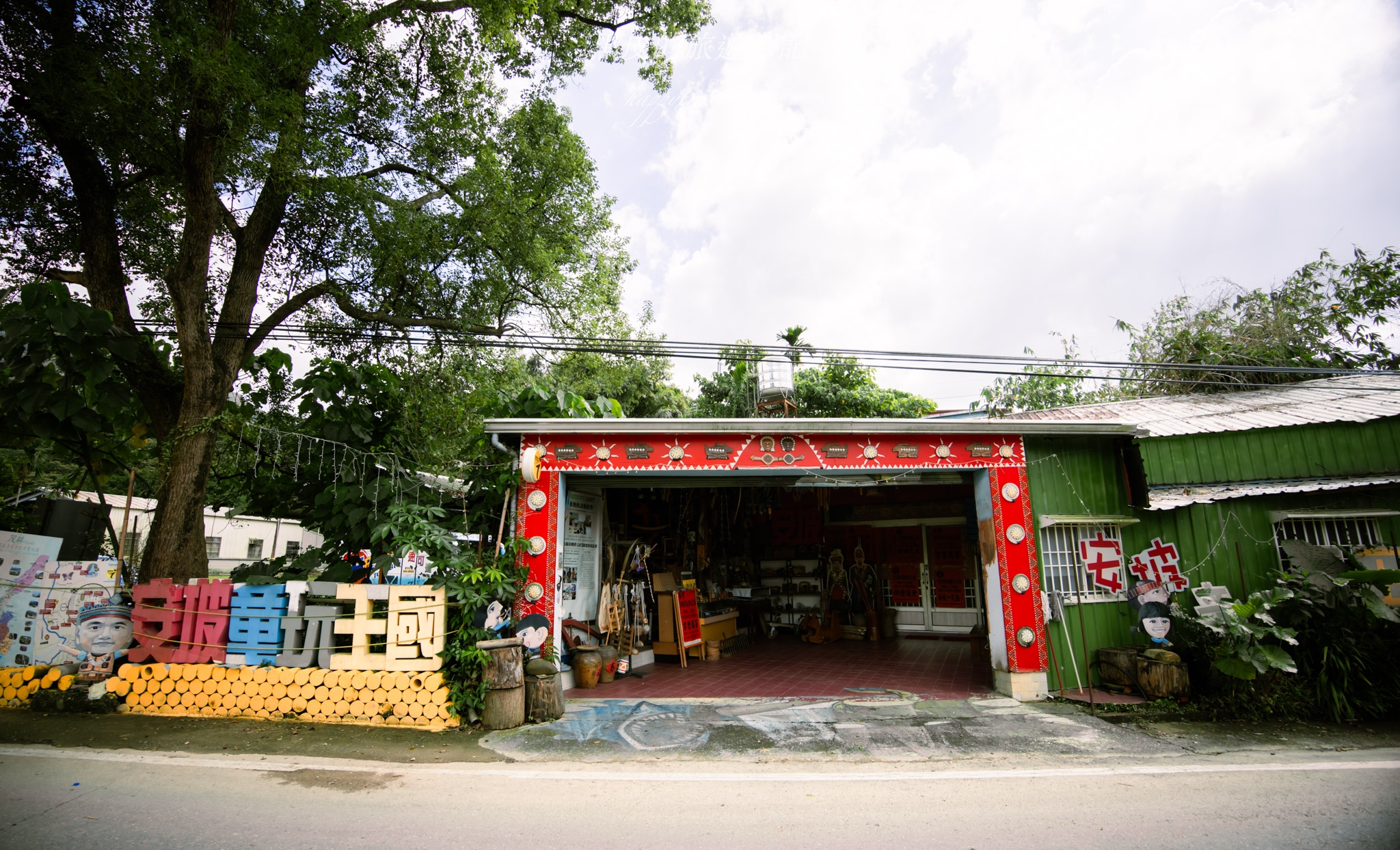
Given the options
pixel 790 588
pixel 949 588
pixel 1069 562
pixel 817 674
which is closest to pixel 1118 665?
pixel 1069 562

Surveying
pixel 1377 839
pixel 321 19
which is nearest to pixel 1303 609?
pixel 1377 839

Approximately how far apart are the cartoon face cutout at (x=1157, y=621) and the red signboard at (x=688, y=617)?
5.99 m

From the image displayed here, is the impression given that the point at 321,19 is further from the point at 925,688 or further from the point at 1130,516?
the point at 1130,516

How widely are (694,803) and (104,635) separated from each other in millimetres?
7077

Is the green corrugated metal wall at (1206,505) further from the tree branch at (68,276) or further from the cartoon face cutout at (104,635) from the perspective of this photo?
the tree branch at (68,276)

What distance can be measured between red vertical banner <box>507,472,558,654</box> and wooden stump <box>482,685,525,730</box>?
0.84m

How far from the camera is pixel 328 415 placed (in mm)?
7992

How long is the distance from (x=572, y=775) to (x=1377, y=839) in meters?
5.29

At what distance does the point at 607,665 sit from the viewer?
823 centimetres

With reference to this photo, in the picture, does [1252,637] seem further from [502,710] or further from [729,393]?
[729,393]

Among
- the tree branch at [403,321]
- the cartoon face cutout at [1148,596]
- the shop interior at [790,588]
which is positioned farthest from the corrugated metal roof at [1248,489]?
the tree branch at [403,321]

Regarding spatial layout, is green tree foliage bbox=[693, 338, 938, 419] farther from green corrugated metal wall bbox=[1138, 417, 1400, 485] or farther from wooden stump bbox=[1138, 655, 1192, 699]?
wooden stump bbox=[1138, 655, 1192, 699]

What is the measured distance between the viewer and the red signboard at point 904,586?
12719mm

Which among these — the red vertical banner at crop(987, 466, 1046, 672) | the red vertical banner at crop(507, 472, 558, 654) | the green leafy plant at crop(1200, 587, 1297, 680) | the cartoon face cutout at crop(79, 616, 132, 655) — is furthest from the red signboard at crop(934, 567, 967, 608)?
the cartoon face cutout at crop(79, 616, 132, 655)
